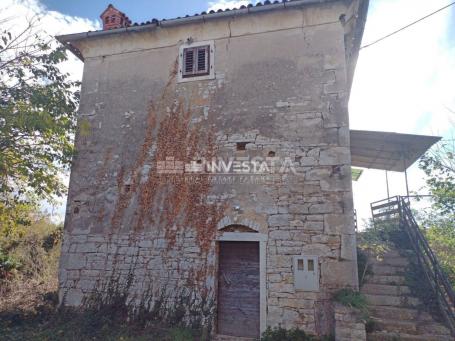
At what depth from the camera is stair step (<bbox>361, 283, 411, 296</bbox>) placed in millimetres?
5762

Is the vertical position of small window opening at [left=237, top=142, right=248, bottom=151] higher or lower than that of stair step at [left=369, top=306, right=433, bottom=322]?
higher

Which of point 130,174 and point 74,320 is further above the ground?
point 130,174

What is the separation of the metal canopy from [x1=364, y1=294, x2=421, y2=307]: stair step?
363 cm

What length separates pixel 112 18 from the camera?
8141mm

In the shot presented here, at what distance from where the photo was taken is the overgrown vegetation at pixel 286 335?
5.21m

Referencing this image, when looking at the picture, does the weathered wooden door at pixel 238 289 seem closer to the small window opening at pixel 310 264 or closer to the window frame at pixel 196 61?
the small window opening at pixel 310 264

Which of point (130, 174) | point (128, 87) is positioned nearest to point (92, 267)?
point (130, 174)

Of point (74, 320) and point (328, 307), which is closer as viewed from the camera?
point (328, 307)

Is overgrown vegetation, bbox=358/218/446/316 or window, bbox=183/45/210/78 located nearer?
overgrown vegetation, bbox=358/218/446/316

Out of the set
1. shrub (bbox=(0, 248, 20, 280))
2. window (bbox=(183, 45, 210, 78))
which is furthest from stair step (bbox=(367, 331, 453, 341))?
shrub (bbox=(0, 248, 20, 280))

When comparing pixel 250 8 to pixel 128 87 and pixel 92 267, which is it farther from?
pixel 92 267

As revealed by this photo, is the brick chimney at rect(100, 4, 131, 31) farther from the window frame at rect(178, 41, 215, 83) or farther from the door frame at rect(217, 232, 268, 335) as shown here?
the door frame at rect(217, 232, 268, 335)

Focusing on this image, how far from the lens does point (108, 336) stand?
19.0 feet

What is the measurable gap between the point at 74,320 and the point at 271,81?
6451mm
